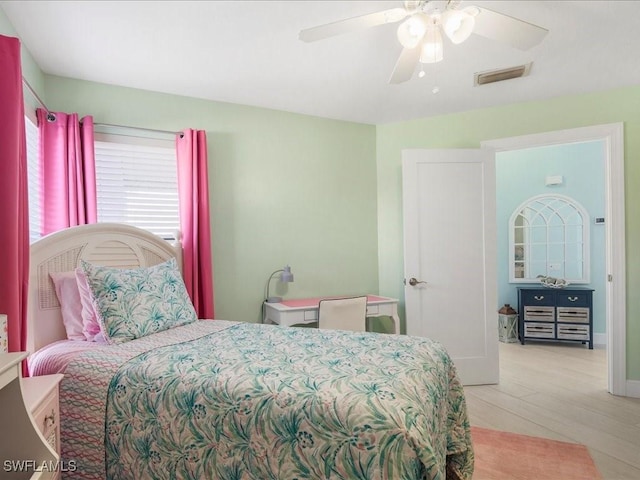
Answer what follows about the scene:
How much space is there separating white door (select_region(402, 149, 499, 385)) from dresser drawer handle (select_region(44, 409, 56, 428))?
270 centimetres

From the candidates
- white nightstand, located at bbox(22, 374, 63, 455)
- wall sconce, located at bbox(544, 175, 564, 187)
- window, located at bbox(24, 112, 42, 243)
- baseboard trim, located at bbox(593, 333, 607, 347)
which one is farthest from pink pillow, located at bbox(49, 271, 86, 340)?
baseboard trim, located at bbox(593, 333, 607, 347)

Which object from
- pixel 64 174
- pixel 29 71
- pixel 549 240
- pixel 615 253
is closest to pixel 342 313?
pixel 64 174

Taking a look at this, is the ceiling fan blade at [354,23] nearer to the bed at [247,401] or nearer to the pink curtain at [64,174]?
the bed at [247,401]

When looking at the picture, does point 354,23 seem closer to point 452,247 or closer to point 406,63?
point 406,63

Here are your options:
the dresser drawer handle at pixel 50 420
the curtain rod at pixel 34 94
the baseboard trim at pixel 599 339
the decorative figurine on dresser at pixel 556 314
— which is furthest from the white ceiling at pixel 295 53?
the baseboard trim at pixel 599 339

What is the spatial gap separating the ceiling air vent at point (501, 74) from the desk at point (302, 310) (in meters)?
1.90

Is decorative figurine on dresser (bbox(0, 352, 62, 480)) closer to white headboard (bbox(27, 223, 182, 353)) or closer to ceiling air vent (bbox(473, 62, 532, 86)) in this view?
white headboard (bbox(27, 223, 182, 353))

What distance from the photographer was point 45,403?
4.78 ft

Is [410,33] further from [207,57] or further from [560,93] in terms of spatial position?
[560,93]

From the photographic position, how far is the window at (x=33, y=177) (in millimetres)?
2469

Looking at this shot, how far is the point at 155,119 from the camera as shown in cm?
307

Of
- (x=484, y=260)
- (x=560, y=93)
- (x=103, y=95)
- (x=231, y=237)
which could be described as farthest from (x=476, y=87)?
(x=103, y=95)

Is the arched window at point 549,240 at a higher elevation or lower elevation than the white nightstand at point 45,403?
higher

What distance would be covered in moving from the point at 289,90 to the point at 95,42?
1348mm
